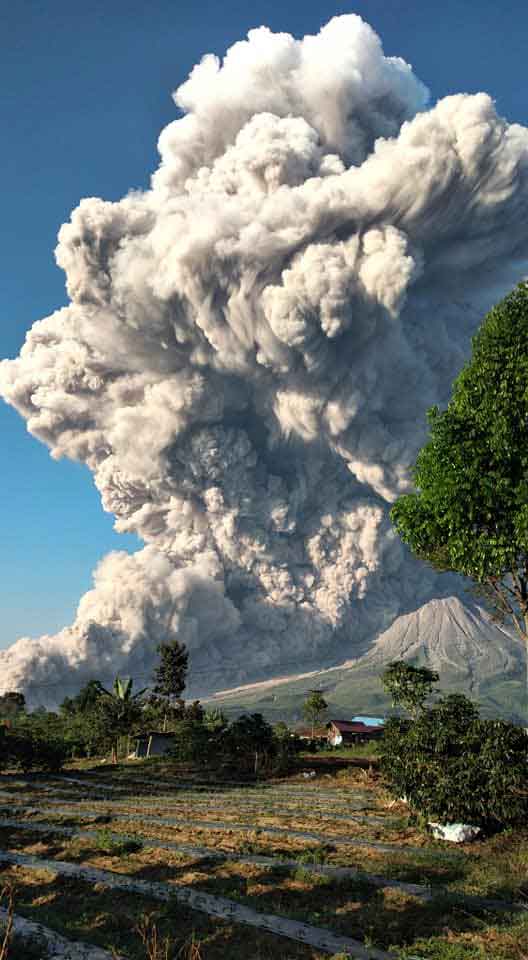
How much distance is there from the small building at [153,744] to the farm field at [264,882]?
3550cm

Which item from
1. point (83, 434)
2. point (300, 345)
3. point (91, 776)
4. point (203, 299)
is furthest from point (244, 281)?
point (91, 776)

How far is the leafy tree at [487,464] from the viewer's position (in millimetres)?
17875

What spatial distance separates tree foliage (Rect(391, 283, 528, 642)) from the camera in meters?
17.9

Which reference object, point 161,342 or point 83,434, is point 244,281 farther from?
point 83,434

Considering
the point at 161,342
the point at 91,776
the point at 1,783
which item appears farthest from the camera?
the point at 161,342

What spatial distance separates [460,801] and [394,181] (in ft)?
457

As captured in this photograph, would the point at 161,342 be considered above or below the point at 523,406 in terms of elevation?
above

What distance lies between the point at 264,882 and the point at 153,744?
51449 mm

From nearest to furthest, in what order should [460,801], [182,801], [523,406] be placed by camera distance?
1. [523,406]
2. [460,801]
3. [182,801]

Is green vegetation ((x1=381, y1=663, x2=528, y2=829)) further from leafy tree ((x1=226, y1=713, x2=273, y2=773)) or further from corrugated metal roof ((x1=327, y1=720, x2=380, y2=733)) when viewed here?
corrugated metal roof ((x1=327, y1=720, x2=380, y2=733))

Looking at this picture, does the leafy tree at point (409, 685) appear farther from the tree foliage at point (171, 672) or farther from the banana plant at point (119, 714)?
the tree foliage at point (171, 672)

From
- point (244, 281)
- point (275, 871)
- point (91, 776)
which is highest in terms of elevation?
point (244, 281)

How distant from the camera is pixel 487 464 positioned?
1839cm

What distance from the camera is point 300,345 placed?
149 metres
